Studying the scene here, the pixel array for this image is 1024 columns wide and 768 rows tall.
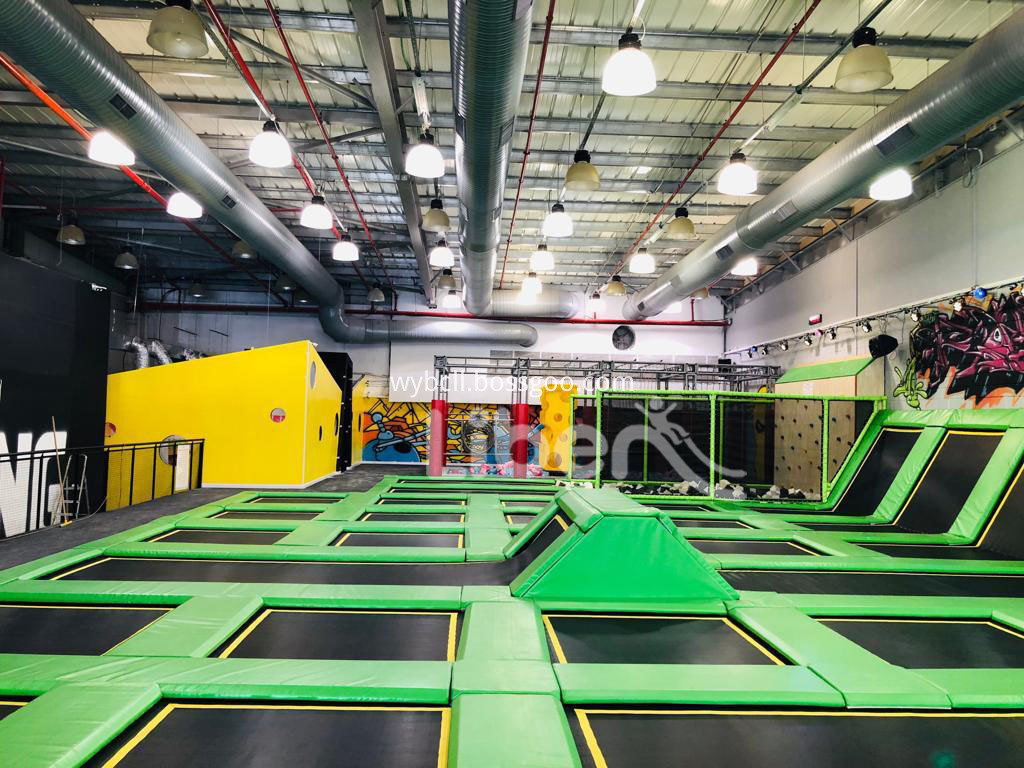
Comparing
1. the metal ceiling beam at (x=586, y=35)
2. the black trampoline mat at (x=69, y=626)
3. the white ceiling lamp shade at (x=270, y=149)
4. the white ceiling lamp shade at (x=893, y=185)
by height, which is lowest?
the black trampoline mat at (x=69, y=626)

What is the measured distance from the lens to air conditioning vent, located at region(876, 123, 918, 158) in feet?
14.7

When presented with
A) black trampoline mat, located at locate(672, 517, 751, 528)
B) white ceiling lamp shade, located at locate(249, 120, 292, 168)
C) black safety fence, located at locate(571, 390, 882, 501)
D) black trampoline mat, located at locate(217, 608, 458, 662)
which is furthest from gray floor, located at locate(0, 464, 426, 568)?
black trampoline mat, located at locate(672, 517, 751, 528)

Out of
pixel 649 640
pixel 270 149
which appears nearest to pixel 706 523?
pixel 649 640

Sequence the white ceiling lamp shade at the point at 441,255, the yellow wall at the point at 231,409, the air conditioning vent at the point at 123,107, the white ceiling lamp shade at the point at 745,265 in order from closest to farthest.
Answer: the air conditioning vent at the point at 123,107 < the white ceiling lamp shade at the point at 441,255 < the white ceiling lamp shade at the point at 745,265 < the yellow wall at the point at 231,409

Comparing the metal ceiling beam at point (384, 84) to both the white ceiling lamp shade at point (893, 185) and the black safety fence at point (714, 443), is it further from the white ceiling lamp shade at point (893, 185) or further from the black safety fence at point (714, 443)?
the white ceiling lamp shade at point (893, 185)

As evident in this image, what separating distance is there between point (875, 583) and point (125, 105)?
6.53 meters

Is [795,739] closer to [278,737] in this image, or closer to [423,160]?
[278,737]

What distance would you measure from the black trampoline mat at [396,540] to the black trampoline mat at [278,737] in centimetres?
238

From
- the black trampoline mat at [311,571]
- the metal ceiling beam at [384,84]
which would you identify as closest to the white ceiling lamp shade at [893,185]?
the black trampoline mat at [311,571]

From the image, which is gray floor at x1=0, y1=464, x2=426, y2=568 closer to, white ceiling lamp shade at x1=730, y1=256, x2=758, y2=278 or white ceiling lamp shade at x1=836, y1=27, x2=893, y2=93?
white ceiling lamp shade at x1=730, y1=256, x2=758, y2=278

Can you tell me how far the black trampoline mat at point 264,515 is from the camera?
5.44 m

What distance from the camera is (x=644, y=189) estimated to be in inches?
319

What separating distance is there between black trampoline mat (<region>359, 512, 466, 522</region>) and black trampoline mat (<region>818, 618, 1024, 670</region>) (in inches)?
134

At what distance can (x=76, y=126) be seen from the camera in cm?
566
